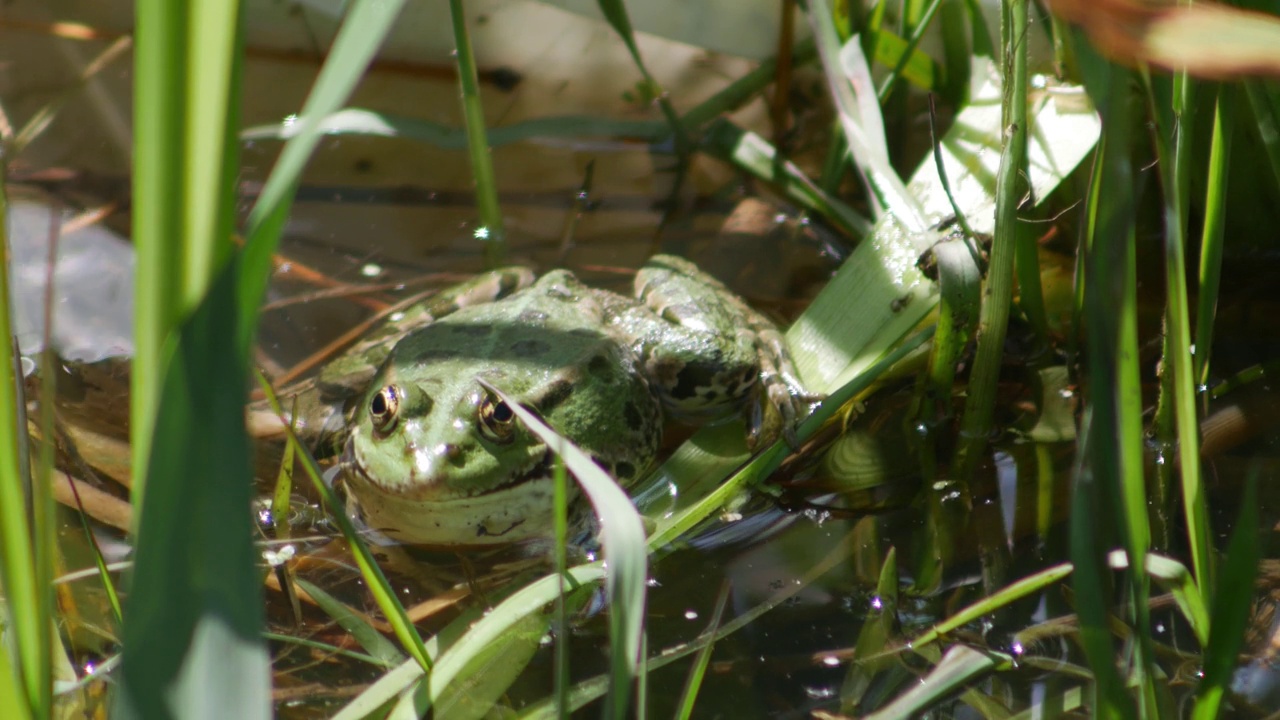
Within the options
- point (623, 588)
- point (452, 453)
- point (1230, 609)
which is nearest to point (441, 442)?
point (452, 453)

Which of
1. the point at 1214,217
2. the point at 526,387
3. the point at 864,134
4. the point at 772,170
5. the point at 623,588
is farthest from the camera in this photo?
the point at 772,170

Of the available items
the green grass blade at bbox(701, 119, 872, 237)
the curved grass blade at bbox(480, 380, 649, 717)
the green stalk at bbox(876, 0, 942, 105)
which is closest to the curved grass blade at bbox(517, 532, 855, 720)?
the curved grass blade at bbox(480, 380, 649, 717)

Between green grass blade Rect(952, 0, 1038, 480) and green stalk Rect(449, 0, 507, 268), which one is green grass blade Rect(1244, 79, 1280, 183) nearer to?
green grass blade Rect(952, 0, 1038, 480)

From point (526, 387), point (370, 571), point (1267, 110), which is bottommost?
point (370, 571)

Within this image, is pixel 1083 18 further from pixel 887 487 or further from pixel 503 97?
pixel 503 97

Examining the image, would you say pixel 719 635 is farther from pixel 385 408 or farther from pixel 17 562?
pixel 17 562

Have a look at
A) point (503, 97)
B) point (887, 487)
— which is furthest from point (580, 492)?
point (503, 97)

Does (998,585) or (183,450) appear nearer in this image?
(183,450)
